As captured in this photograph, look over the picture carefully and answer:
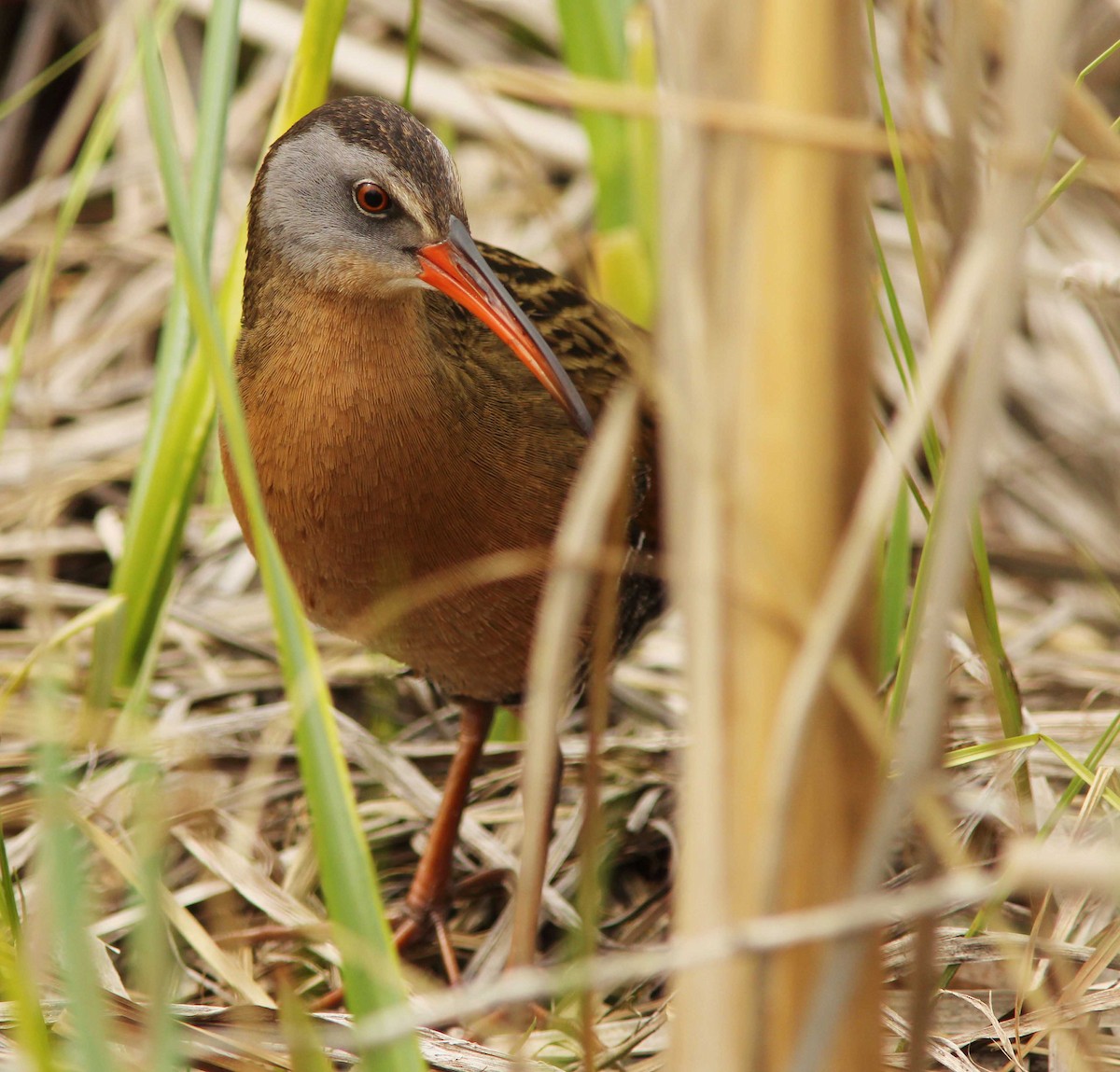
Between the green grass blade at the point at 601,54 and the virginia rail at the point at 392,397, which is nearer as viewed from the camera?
the virginia rail at the point at 392,397

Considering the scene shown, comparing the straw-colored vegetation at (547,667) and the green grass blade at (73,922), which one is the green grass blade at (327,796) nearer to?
the straw-colored vegetation at (547,667)

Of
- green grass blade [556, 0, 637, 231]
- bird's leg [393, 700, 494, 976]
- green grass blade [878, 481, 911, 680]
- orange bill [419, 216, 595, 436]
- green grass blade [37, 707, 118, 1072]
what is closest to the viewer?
green grass blade [37, 707, 118, 1072]

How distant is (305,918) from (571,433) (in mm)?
820

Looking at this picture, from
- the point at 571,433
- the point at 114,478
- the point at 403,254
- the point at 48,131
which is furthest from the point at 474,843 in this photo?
the point at 48,131

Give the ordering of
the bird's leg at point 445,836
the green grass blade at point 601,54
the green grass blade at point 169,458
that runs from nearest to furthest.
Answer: the green grass blade at point 169,458, the bird's leg at point 445,836, the green grass blade at point 601,54

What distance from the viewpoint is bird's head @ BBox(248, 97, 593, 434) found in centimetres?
182

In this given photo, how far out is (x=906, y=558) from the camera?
201cm

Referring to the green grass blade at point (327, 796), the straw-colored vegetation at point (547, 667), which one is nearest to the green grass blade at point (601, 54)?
the straw-colored vegetation at point (547, 667)

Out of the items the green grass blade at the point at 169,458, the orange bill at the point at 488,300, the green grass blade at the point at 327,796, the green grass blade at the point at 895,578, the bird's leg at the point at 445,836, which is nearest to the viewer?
the green grass blade at the point at 327,796

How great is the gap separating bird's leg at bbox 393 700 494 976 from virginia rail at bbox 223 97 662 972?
1.19ft

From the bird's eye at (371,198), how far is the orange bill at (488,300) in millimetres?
90

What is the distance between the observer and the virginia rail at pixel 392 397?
71.2 inches

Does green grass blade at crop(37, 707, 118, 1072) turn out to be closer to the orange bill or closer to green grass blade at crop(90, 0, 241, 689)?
the orange bill

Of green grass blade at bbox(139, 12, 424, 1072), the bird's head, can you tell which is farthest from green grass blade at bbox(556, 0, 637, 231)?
green grass blade at bbox(139, 12, 424, 1072)
